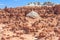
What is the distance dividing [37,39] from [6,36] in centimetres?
93

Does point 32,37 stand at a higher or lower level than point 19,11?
lower

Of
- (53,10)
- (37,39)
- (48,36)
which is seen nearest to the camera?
(48,36)

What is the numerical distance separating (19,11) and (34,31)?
3.53m

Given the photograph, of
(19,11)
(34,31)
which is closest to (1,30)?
(34,31)

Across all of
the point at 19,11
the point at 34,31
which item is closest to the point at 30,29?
the point at 34,31

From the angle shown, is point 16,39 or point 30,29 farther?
point 30,29

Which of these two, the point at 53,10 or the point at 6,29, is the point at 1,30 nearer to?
the point at 6,29

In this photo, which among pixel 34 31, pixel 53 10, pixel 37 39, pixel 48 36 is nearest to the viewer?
pixel 48 36

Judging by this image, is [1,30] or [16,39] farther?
[1,30]

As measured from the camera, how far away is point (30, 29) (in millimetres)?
6492

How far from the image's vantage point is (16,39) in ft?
19.1

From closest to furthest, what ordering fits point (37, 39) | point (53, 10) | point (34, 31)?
point (37, 39) → point (34, 31) → point (53, 10)

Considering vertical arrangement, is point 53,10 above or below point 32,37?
above

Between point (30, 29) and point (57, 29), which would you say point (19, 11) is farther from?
point (57, 29)
